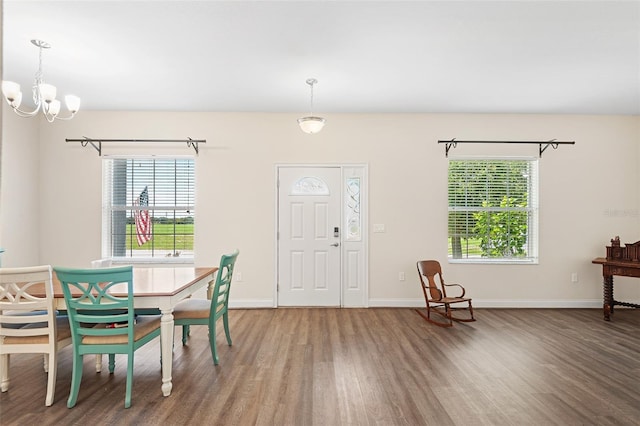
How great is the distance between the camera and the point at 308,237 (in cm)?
525

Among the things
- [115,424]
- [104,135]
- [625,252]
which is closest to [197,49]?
[104,135]

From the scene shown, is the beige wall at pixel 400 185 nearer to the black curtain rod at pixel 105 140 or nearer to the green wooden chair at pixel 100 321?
the black curtain rod at pixel 105 140

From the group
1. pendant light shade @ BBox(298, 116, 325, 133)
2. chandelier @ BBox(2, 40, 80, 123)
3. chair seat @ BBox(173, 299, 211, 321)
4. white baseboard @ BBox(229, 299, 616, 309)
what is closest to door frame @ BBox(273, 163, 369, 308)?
white baseboard @ BBox(229, 299, 616, 309)

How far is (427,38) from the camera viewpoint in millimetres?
3145

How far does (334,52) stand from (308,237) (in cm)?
263

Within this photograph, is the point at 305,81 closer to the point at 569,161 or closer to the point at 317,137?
the point at 317,137

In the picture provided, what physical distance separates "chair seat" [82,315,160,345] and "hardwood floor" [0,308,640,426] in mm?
460

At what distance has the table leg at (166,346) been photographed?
269cm

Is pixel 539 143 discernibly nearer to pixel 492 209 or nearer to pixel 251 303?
pixel 492 209

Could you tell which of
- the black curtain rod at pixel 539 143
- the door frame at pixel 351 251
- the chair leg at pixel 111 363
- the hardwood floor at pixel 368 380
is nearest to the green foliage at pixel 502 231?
the black curtain rod at pixel 539 143

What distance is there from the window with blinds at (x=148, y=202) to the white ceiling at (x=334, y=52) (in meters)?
0.92

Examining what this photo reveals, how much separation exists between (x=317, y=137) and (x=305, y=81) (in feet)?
4.09

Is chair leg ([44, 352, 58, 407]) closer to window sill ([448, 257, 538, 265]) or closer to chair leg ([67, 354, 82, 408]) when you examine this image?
chair leg ([67, 354, 82, 408])

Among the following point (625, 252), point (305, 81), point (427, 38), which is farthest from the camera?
point (625, 252)
